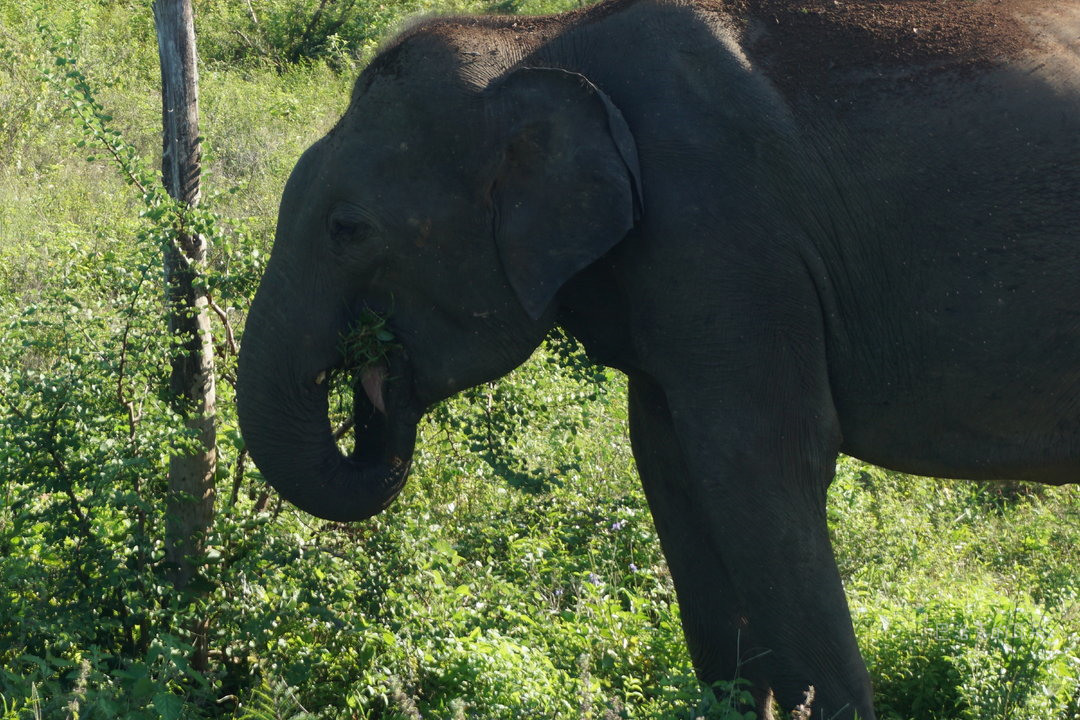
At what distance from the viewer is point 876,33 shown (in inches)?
161

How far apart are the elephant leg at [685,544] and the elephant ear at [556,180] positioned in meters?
0.77

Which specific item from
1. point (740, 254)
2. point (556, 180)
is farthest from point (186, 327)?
point (740, 254)

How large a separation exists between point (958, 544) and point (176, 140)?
430cm

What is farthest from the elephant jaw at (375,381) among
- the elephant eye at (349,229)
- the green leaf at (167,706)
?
the green leaf at (167,706)

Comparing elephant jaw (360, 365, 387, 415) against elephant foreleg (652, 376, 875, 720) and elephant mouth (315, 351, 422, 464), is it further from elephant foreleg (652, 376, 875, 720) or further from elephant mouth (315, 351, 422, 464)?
elephant foreleg (652, 376, 875, 720)

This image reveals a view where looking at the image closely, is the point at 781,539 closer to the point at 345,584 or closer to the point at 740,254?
the point at 740,254

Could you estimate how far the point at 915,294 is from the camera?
Answer: 159 inches

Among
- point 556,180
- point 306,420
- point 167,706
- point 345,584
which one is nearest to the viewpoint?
point 556,180

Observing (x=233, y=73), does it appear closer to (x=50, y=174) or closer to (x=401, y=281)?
(x=50, y=174)

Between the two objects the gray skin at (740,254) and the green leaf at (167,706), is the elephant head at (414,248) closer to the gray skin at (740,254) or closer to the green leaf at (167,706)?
the gray skin at (740,254)

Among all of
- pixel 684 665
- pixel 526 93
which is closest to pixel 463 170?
pixel 526 93

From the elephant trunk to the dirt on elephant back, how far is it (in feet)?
5.09

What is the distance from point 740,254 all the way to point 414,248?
1039 millimetres

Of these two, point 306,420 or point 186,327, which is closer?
point 306,420
